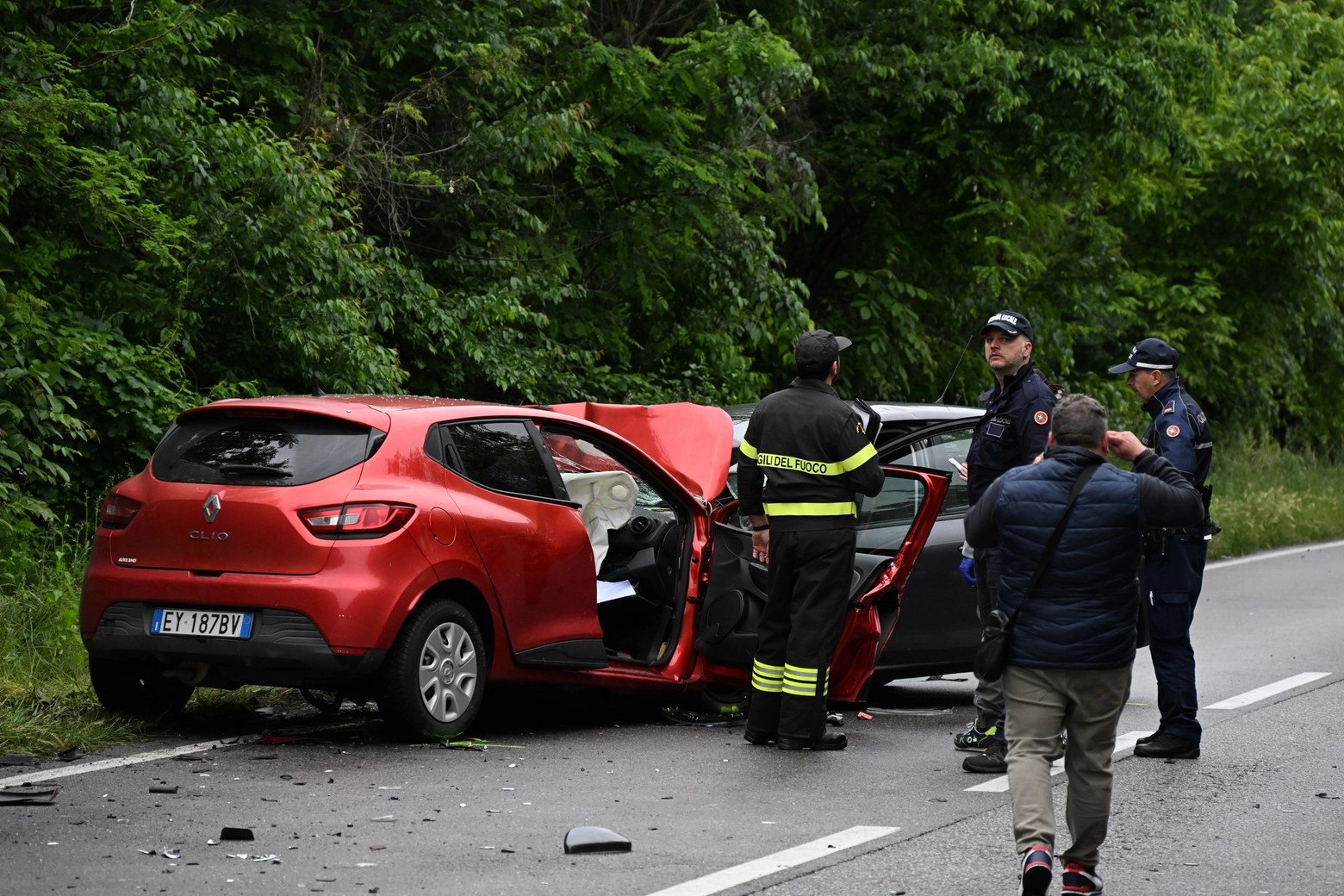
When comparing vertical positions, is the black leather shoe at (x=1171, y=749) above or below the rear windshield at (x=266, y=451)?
→ below

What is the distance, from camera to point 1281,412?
102 ft

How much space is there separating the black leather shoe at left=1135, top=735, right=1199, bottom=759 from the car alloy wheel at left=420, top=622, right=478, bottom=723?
2892 mm

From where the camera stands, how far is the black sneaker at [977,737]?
7.11m

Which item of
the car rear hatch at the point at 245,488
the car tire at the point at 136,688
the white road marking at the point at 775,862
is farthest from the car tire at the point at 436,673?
the white road marking at the point at 775,862

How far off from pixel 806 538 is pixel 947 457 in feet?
5.91

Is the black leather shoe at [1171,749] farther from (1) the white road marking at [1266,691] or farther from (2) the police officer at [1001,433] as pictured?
(1) the white road marking at [1266,691]

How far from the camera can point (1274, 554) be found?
57.3 ft

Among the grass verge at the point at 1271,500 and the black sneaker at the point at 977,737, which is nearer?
the black sneaker at the point at 977,737

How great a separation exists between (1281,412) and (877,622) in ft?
84.0

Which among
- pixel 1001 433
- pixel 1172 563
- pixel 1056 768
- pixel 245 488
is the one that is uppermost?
pixel 1001 433

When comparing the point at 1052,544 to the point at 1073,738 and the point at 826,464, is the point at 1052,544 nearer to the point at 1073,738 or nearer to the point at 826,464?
the point at 1073,738

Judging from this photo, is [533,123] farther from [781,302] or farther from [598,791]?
[598,791]

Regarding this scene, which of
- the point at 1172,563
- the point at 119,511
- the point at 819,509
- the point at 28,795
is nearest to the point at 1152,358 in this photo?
the point at 1172,563

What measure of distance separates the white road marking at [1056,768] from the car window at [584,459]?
2.06 m
